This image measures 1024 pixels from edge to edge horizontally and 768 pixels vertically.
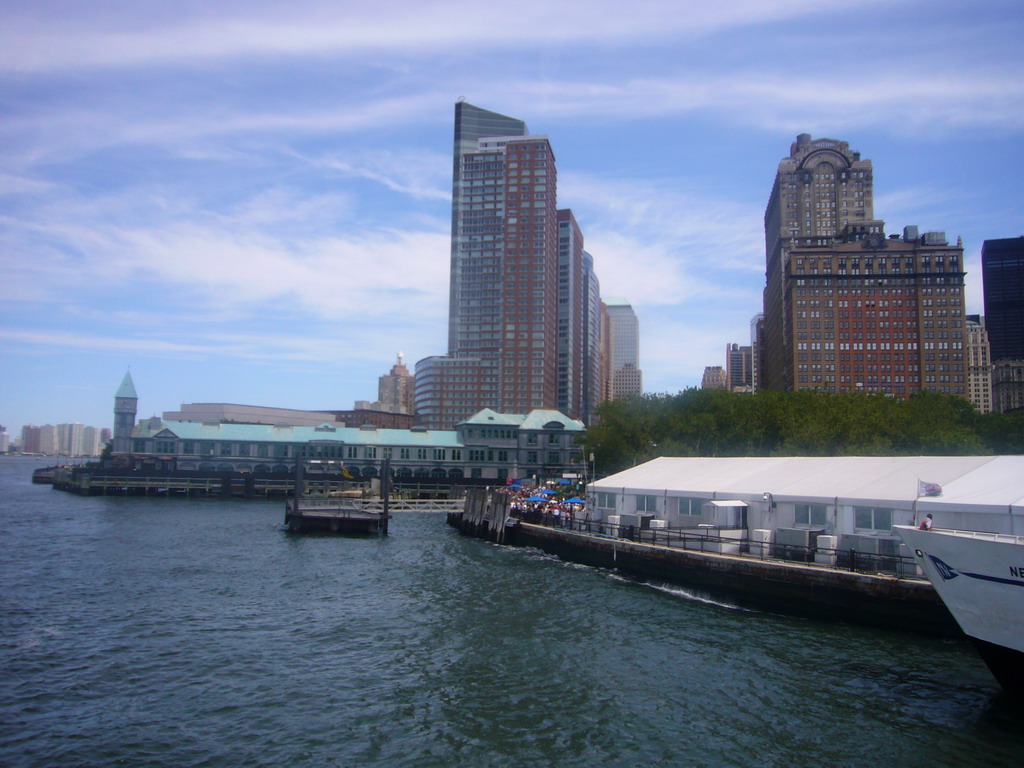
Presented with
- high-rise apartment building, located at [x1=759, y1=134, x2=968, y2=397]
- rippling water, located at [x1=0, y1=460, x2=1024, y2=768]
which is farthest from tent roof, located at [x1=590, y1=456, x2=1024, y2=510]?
high-rise apartment building, located at [x1=759, y1=134, x2=968, y2=397]

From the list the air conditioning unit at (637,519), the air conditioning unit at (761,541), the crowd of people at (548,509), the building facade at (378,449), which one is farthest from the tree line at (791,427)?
the air conditioning unit at (761,541)

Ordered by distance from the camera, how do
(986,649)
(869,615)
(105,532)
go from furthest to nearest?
(105,532) < (869,615) < (986,649)

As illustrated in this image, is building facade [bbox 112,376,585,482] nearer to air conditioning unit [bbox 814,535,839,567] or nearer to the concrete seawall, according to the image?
the concrete seawall

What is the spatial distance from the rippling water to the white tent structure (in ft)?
17.5

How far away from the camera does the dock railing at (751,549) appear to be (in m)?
31.8

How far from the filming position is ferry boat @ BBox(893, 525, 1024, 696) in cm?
2011

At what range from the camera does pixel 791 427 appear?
7950cm

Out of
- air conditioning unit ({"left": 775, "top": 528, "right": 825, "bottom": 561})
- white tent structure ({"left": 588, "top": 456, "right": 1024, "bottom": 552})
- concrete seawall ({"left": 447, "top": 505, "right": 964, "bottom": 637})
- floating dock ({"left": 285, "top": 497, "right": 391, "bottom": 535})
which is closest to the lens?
concrete seawall ({"left": 447, "top": 505, "right": 964, "bottom": 637})

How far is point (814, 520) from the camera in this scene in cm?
3809

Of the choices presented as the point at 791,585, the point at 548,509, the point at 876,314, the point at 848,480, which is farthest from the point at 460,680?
the point at 876,314

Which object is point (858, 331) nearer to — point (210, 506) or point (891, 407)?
point (891, 407)

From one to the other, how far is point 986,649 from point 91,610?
3419 centimetres

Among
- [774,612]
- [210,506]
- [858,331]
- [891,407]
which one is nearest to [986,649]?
[774,612]

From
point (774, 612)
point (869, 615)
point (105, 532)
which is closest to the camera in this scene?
point (869, 615)
